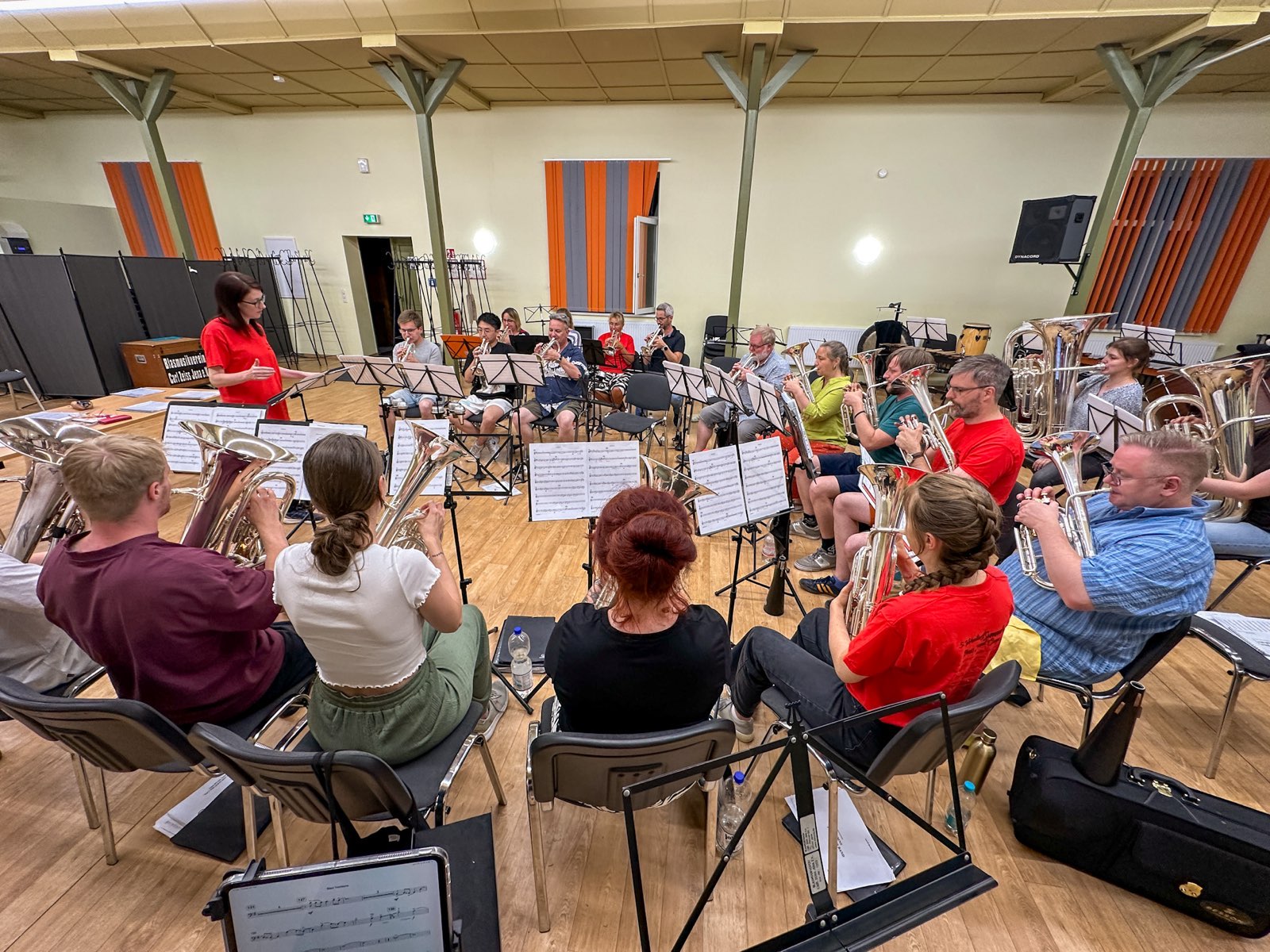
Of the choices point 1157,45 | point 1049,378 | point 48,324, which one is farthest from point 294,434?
point 1157,45

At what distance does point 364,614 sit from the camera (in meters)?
1.40

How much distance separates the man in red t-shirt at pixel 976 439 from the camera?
282 centimetres

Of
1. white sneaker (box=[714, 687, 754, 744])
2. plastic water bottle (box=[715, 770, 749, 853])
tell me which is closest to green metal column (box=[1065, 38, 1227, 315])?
white sneaker (box=[714, 687, 754, 744])

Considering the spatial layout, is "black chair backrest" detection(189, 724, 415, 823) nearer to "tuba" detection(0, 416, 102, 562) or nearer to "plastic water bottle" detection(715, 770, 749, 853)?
"plastic water bottle" detection(715, 770, 749, 853)

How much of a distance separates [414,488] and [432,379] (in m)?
2.68

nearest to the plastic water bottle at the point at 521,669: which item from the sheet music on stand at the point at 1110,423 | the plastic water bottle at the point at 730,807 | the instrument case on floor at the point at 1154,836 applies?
the plastic water bottle at the point at 730,807

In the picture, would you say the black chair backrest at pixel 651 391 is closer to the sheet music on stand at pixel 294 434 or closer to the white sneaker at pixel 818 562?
the white sneaker at pixel 818 562

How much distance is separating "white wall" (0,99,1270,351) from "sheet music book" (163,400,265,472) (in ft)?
21.4

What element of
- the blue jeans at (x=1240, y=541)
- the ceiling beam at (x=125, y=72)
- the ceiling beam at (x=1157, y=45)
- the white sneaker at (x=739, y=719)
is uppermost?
the ceiling beam at (x=125, y=72)

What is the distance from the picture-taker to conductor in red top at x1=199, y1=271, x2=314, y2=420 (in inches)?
131

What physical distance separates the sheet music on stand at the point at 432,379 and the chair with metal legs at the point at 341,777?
3.10m

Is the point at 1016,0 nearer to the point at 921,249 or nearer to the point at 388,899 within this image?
the point at 921,249

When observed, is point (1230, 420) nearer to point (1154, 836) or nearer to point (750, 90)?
point (1154, 836)

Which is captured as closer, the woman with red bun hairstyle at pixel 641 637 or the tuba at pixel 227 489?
the woman with red bun hairstyle at pixel 641 637
